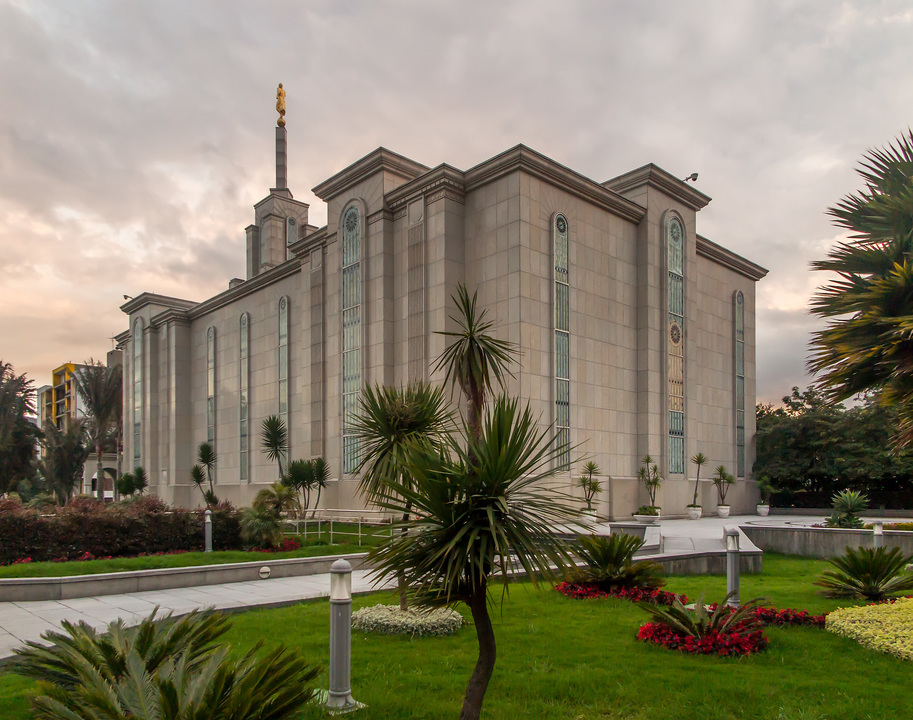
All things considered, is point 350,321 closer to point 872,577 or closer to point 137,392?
point 872,577

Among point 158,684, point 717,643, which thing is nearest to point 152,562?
point 717,643

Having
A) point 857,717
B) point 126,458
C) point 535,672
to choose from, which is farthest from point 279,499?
point 126,458

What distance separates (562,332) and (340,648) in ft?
80.1

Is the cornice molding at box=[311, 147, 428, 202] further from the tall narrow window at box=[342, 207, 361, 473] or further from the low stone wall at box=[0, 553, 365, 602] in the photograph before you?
the low stone wall at box=[0, 553, 365, 602]

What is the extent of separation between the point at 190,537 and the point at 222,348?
104 ft

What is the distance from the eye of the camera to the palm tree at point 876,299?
367 inches

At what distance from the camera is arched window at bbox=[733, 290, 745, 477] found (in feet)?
132

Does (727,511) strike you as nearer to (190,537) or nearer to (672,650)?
(190,537)

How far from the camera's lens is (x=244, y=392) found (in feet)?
150

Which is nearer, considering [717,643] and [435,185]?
[717,643]

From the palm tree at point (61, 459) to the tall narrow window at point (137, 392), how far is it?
13.8 feet

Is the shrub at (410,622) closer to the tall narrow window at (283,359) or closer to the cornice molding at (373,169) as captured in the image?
the cornice molding at (373,169)

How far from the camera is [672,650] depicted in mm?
8312

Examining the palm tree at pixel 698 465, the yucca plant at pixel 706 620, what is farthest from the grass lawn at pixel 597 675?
the palm tree at pixel 698 465
